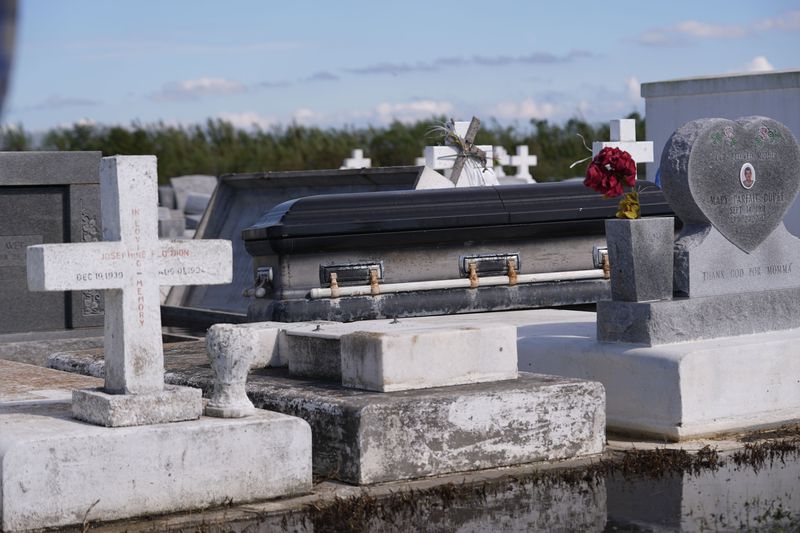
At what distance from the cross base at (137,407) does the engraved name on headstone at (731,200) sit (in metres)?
3.03

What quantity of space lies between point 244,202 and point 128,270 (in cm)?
751

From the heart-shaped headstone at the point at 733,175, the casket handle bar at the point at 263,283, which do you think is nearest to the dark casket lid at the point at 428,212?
the casket handle bar at the point at 263,283

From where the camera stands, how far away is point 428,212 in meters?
9.57

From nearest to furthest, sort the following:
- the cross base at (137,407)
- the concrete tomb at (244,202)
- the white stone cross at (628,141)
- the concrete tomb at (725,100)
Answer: the cross base at (137,407) < the concrete tomb at (244,202) < the white stone cross at (628,141) < the concrete tomb at (725,100)

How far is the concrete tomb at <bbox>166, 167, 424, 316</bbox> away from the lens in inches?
455

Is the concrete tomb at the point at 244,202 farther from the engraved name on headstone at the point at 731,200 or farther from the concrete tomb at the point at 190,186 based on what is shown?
the concrete tomb at the point at 190,186

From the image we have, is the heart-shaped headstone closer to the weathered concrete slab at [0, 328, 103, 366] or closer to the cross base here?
the cross base

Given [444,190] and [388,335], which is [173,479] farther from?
[444,190]

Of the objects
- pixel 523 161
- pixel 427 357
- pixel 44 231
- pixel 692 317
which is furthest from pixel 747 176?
pixel 523 161

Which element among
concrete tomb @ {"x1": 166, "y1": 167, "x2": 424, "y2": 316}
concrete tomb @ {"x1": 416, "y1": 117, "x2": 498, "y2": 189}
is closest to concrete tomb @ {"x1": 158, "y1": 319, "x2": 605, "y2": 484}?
concrete tomb @ {"x1": 166, "y1": 167, "x2": 424, "y2": 316}

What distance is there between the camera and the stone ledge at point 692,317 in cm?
694

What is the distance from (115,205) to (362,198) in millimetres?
4262

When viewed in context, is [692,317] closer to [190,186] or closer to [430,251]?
[430,251]

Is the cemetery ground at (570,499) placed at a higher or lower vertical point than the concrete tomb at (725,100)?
lower
